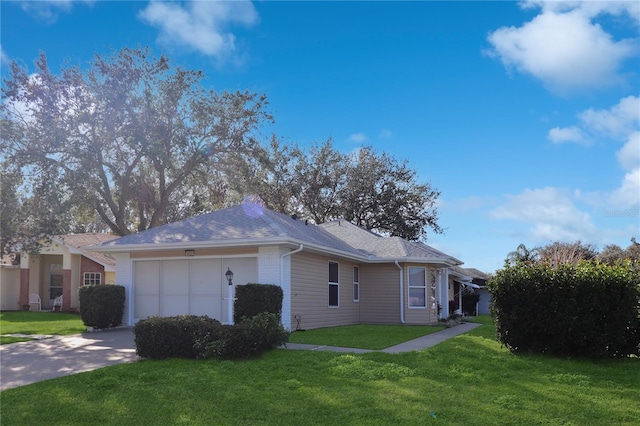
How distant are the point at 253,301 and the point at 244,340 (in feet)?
11.0

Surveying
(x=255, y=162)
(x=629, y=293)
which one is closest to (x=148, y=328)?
(x=629, y=293)

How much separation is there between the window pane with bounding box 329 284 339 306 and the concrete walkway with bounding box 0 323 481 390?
168 inches

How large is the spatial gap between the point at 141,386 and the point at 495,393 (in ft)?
17.3

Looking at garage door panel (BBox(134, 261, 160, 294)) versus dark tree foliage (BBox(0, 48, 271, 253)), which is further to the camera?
dark tree foliage (BBox(0, 48, 271, 253))

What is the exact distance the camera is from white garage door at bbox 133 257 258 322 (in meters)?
16.0

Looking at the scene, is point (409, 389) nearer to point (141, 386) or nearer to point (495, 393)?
point (495, 393)

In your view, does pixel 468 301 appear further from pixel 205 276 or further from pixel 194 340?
pixel 194 340

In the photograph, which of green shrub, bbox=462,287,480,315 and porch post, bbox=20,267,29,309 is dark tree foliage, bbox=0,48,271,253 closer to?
porch post, bbox=20,267,29,309

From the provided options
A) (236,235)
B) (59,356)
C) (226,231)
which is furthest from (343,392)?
(226,231)

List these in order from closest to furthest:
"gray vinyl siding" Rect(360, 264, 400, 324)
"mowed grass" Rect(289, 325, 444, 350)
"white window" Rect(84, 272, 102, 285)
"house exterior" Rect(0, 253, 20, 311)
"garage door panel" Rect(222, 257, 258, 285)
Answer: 1. "mowed grass" Rect(289, 325, 444, 350)
2. "garage door panel" Rect(222, 257, 258, 285)
3. "gray vinyl siding" Rect(360, 264, 400, 324)
4. "white window" Rect(84, 272, 102, 285)
5. "house exterior" Rect(0, 253, 20, 311)

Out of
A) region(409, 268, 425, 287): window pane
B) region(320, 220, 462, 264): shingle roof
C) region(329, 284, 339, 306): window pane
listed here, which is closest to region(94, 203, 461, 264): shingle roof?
region(320, 220, 462, 264): shingle roof

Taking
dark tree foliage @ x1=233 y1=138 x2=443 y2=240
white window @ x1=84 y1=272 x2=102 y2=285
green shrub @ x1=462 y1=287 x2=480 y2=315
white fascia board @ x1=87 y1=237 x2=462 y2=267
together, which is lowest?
green shrub @ x1=462 y1=287 x2=480 y2=315

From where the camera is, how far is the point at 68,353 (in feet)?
38.8

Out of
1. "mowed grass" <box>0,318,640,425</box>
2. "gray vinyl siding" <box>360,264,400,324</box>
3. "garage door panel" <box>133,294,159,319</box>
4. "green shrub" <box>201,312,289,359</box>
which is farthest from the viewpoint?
"gray vinyl siding" <box>360,264,400,324</box>
